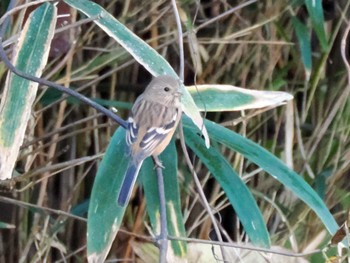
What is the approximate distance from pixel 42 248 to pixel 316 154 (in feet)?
2.60

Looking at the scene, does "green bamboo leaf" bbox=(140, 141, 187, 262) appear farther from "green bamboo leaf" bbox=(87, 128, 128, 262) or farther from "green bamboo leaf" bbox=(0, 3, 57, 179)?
"green bamboo leaf" bbox=(0, 3, 57, 179)

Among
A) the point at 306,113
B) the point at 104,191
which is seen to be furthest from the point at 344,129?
the point at 104,191

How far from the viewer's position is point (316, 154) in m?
2.58

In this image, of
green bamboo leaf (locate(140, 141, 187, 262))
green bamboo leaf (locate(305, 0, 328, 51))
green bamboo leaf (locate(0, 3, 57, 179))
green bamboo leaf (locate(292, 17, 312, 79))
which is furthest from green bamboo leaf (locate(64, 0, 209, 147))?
green bamboo leaf (locate(292, 17, 312, 79))

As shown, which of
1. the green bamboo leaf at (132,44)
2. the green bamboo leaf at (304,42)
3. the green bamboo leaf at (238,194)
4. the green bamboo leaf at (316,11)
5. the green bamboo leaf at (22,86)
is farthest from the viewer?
the green bamboo leaf at (304,42)

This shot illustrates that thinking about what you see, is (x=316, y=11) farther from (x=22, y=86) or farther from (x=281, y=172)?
(x=22, y=86)

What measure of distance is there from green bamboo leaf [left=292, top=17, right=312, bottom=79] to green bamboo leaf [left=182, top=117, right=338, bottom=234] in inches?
22.7

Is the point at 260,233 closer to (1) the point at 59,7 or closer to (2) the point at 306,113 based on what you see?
(1) the point at 59,7

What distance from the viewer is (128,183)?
1.60 m

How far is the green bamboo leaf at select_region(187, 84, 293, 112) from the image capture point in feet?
5.57

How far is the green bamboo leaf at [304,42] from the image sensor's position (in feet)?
7.42

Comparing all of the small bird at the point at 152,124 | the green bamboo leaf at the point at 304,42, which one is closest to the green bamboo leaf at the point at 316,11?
the green bamboo leaf at the point at 304,42

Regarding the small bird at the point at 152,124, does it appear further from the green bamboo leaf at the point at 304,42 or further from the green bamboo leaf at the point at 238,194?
the green bamboo leaf at the point at 304,42

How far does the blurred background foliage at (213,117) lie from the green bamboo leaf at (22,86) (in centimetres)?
65
